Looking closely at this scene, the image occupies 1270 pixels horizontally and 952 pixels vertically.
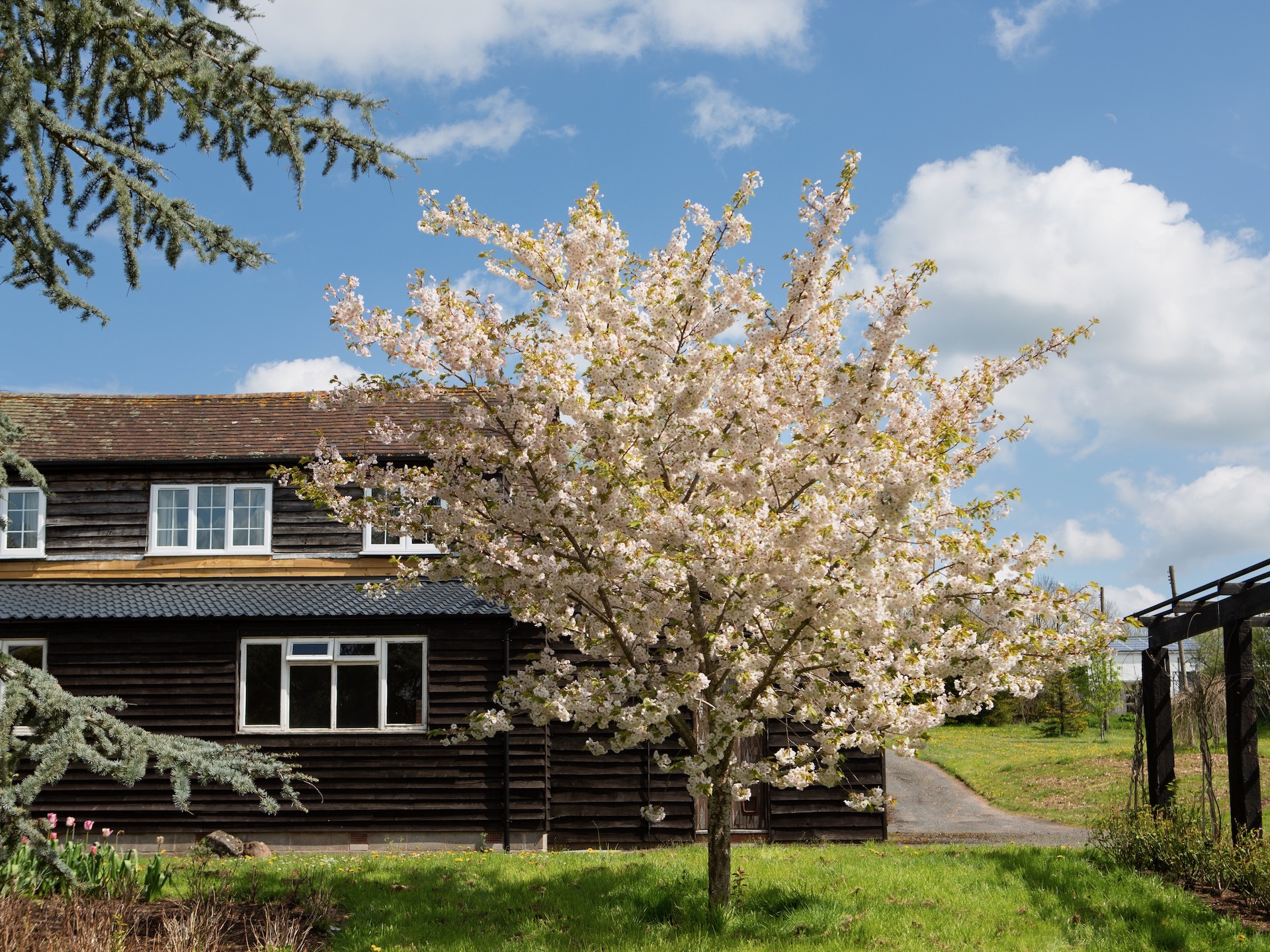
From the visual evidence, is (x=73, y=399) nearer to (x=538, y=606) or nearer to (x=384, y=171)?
(x=384, y=171)

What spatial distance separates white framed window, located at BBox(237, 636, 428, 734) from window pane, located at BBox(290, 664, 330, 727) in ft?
0.04

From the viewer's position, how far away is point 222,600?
59.3ft

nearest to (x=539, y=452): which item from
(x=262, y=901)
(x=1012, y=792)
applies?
(x=262, y=901)

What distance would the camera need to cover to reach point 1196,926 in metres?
10.4

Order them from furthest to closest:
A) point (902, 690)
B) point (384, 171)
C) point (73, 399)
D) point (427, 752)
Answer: point (73, 399), point (427, 752), point (384, 171), point (902, 690)

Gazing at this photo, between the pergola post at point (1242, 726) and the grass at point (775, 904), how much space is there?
1442mm

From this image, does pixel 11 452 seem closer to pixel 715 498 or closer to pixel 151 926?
pixel 151 926

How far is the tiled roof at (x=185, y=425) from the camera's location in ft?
64.8

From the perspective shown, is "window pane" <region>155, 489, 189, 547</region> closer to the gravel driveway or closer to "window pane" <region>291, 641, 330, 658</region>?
"window pane" <region>291, 641, 330, 658</region>

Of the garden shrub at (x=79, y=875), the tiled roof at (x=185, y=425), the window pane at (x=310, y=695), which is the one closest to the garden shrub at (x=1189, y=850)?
the garden shrub at (x=79, y=875)

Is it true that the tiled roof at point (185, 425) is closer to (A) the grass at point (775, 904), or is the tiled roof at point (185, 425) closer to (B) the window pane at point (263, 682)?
(B) the window pane at point (263, 682)

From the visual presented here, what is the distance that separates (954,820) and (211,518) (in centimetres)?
1474

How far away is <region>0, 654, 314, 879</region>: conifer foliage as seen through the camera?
30.2 feet

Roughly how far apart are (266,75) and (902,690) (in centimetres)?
817
